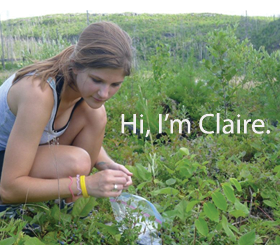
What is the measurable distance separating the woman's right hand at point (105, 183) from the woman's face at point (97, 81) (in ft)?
1.22

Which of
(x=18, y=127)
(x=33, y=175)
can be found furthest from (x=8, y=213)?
(x=18, y=127)

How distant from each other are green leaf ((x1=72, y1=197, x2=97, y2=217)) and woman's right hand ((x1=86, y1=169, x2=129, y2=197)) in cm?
8

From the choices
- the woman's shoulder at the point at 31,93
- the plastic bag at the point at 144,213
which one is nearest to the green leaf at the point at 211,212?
the plastic bag at the point at 144,213

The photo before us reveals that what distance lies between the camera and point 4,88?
6.40ft

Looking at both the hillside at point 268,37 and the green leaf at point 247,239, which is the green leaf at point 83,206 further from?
the hillside at point 268,37

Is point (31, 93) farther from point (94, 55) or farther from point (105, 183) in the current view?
point (105, 183)

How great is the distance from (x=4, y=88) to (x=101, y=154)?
2.37 ft

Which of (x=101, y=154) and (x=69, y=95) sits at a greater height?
(x=69, y=95)

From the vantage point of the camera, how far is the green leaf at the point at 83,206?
5.91 feet

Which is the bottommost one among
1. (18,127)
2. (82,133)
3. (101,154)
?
(101,154)

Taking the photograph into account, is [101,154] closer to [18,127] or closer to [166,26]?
A: [18,127]

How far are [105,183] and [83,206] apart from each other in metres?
0.21

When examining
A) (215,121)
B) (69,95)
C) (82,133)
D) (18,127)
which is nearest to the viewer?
(18,127)

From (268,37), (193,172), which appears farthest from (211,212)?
(268,37)
